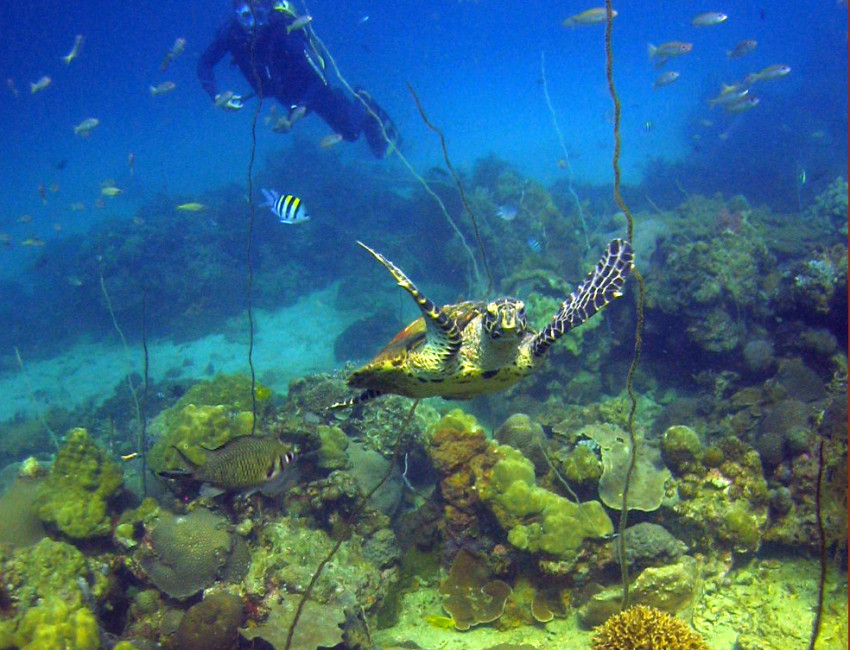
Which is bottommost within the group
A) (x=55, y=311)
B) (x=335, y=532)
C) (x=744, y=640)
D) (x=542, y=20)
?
(x=744, y=640)

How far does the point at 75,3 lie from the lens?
1810 inches

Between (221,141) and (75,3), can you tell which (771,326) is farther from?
(221,141)

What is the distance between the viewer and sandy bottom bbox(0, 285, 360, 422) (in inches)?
525

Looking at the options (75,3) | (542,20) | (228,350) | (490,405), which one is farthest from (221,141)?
(490,405)

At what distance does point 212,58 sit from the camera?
10.7 metres

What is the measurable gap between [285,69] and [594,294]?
1128 centimetres

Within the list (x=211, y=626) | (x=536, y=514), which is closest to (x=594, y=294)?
(x=536, y=514)

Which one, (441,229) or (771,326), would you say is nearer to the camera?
(771,326)

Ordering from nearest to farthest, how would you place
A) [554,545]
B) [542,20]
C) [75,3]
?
[554,545] < [75,3] < [542,20]

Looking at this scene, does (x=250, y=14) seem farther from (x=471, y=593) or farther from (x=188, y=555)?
(x=471, y=593)

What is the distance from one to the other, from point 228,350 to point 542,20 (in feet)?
332

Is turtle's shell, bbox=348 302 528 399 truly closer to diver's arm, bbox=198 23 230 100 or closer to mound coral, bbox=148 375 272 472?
mound coral, bbox=148 375 272 472

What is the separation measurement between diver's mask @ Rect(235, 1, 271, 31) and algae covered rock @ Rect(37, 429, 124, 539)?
31.1 ft

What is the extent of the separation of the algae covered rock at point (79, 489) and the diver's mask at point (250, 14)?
31.1ft
